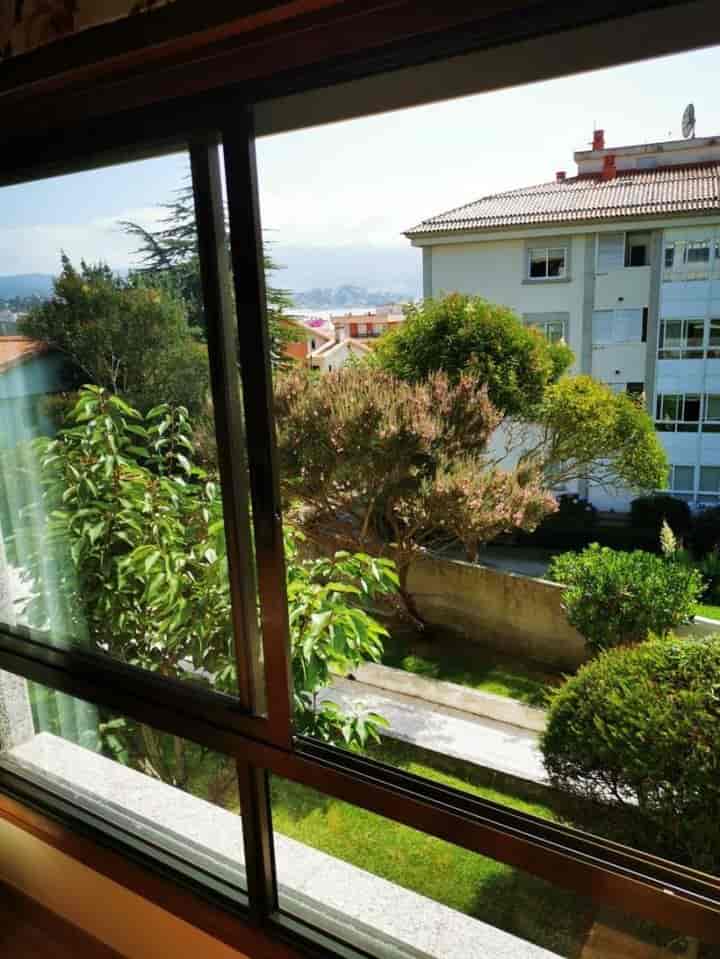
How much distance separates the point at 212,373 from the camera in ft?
3.90

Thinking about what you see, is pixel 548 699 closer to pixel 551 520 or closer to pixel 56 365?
pixel 551 520

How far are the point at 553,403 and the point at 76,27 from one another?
913mm

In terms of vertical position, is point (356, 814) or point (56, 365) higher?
point (56, 365)

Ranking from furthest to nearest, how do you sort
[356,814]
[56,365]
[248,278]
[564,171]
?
[56,365]
[356,814]
[248,278]
[564,171]

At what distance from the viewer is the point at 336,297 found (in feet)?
4.18

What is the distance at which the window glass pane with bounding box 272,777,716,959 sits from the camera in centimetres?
116

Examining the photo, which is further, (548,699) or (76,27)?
(548,699)

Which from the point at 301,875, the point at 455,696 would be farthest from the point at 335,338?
the point at 301,875

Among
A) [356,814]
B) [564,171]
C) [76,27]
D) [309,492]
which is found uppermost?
[76,27]

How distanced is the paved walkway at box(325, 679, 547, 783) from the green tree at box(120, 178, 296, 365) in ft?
2.46

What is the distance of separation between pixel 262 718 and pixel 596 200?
102 centimetres

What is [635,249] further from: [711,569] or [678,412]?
[711,569]

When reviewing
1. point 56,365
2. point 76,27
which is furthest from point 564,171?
point 56,365

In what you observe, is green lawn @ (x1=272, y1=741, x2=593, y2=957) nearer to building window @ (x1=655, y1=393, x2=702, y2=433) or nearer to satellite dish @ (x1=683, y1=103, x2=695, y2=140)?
building window @ (x1=655, y1=393, x2=702, y2=433)
